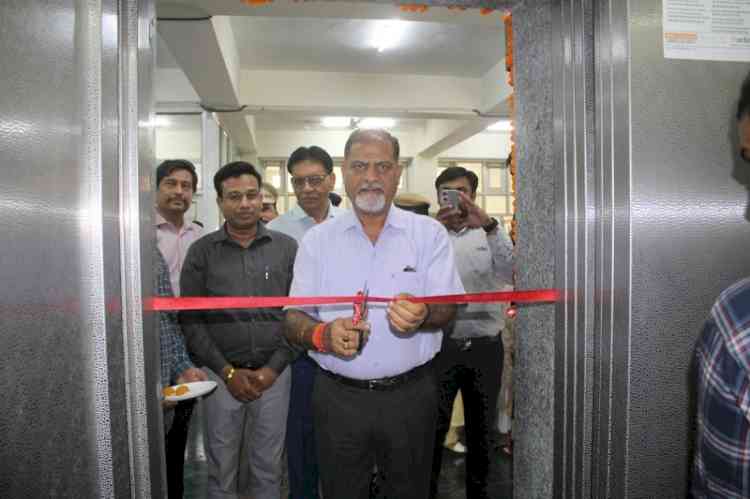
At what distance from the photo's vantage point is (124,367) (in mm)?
1169

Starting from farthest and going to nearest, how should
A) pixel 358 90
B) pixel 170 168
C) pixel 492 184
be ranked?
pixel 492 184, pixel 358 90, pixel 170 168

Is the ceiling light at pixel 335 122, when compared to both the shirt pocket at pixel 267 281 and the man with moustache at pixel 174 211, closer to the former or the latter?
the man with moustache at pixel 174 211

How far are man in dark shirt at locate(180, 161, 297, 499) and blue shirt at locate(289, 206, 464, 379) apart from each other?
2.01 feet

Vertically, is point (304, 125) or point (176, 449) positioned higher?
point (304, 125)

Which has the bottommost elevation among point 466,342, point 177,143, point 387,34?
point 466,342

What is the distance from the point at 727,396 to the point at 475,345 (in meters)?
1.79

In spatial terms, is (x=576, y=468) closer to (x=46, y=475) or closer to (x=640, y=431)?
(x=640, y=431)

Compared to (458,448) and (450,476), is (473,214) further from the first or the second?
(458,448)

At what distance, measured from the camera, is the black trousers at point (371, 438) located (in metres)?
1.81

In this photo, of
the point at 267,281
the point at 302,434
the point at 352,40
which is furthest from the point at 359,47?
the point at 302,434

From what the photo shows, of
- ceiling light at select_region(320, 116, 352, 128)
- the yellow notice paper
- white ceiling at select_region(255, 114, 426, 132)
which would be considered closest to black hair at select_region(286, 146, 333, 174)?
the yellow notice paper

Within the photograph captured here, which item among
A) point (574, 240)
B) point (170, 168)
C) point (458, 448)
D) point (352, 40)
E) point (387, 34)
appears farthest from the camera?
point (352, 40)

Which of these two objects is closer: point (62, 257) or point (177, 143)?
point (62, 257)

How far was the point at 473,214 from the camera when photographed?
9.00 feet
